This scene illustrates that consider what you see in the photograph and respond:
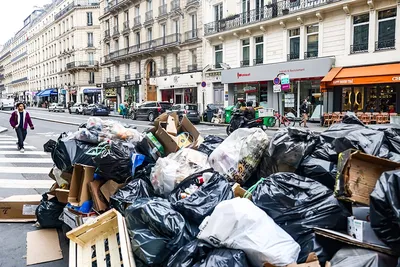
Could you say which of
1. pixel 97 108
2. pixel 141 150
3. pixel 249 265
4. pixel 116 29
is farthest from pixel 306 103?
pixel 116 29

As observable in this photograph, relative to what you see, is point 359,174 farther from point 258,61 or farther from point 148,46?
point 148,46

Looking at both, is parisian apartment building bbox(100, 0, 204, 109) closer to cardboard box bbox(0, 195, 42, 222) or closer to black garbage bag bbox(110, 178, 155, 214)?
cardboard box bbox(0, 195, 42, 222)

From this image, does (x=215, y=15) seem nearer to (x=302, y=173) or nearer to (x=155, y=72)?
(x=155, y=72)

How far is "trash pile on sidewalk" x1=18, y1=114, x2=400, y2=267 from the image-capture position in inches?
101

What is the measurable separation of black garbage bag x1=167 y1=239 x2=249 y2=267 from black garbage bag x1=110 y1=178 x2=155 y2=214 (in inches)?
37.8

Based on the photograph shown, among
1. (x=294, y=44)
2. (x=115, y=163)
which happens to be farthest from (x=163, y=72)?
(x=115, y=163)

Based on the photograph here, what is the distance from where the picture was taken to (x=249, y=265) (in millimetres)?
2637

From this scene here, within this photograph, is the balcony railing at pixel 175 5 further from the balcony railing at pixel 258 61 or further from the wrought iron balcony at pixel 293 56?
the wrought iron balcony at pixel 293 56

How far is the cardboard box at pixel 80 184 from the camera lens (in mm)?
4137

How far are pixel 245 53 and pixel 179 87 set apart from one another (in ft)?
25.3

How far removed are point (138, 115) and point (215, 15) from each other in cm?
962

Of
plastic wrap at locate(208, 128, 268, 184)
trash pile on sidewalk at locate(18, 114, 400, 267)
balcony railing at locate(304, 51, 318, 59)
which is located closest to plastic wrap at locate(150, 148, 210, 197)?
trash pile on sidewalk at locate(18, 114, 400, 267)

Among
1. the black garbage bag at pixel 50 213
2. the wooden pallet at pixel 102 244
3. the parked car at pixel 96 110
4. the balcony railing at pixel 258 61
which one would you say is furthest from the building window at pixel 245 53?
the wooden pallet at pixel 102 244

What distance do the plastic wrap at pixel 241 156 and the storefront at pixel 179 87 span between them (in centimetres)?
2478
